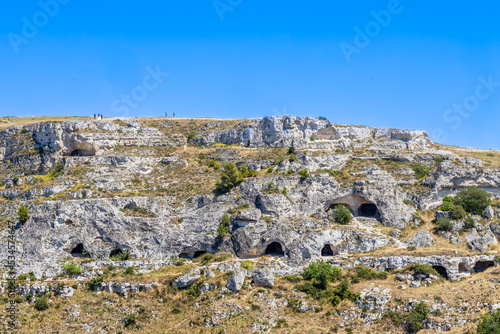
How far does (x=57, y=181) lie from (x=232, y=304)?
91.2ft

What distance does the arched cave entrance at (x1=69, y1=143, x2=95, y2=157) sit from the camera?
60719mm

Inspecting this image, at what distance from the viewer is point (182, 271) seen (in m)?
41.6

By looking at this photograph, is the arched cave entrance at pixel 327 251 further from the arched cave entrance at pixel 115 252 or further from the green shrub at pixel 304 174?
the arched cave entrance at pixel 115 252

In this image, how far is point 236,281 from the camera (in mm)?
38719

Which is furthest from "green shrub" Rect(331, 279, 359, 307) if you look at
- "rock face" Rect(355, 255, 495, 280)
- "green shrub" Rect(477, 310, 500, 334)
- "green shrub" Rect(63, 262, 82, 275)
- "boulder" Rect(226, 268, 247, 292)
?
"green shrub" Rect(63, 262, 82, 275)

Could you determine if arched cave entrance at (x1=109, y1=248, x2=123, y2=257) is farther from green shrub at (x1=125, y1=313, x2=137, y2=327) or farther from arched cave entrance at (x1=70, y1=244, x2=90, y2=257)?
green shrub at (x1=125, y1=313, x2=137, y2=327)

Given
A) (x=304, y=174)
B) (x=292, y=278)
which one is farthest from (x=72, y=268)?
(x=304, y=174)

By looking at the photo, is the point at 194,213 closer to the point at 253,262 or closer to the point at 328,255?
the point at 253,262

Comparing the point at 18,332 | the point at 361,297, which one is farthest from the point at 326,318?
the point at 18,332

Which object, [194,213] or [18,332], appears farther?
[194,213]

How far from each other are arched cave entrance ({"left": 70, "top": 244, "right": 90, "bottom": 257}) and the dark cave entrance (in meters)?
30.4

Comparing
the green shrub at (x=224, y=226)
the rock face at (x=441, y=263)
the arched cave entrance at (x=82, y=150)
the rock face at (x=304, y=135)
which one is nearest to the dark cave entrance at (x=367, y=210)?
the rock face at (x=441, y=263)

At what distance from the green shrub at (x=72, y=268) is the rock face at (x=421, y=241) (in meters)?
31.5

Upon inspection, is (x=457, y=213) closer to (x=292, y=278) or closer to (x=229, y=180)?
(x=292, y=278)
